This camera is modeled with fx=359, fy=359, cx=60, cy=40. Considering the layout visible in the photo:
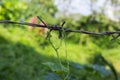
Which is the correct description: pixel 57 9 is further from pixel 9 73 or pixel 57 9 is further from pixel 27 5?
pixel 9 73

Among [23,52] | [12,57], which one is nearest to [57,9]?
[23,52]

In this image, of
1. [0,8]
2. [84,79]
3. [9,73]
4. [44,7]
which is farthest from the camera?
[44,7]

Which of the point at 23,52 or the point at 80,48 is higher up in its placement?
the point at 23,52

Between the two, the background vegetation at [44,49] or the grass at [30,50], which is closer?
the background vegetation at [44,49]

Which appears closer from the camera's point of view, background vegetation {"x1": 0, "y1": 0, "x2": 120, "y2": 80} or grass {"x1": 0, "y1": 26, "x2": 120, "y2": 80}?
background vegetation {"x1": 0, "y1": 0, "x2": 120, "y2": 80}

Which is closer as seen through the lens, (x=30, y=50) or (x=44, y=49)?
(x=30, y=50)
